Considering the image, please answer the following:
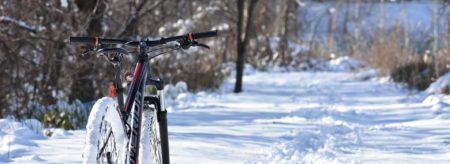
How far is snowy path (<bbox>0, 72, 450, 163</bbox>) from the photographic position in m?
5.04

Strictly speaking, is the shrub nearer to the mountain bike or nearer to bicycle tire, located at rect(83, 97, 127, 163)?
the mountain bike

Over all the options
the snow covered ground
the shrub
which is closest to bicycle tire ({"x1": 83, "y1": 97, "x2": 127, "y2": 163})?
the snow covered ground

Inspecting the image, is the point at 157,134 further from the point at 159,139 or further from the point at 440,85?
the point at 440,85

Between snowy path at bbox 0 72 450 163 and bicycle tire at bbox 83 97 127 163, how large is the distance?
1658 mm

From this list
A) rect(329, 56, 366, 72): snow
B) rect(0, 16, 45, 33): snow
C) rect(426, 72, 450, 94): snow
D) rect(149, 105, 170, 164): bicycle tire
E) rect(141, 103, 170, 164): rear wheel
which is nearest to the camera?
rect(141, 103, 170, 164): rear wheel

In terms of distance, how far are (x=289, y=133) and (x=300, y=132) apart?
4.2 inches

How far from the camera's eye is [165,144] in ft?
12.3

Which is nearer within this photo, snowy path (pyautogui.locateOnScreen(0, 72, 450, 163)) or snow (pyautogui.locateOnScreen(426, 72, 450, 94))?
snowy path (pyautogui.locateOnScreen(0, 72, 450, 163))

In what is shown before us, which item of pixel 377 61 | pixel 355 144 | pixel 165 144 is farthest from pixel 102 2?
pixel 377 61

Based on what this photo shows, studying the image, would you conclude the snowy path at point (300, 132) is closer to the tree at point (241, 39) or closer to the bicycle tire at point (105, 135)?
the tree at point (241, 39)

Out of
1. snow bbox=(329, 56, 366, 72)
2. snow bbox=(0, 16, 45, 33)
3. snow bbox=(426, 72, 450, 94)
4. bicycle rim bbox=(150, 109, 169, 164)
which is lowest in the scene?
bicycle rim bbox=(150, 109, 169, 164)

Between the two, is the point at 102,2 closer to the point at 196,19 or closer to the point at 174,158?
the point at 174,158

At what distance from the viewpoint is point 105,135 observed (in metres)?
2.95

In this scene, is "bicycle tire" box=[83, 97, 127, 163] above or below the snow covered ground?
above
